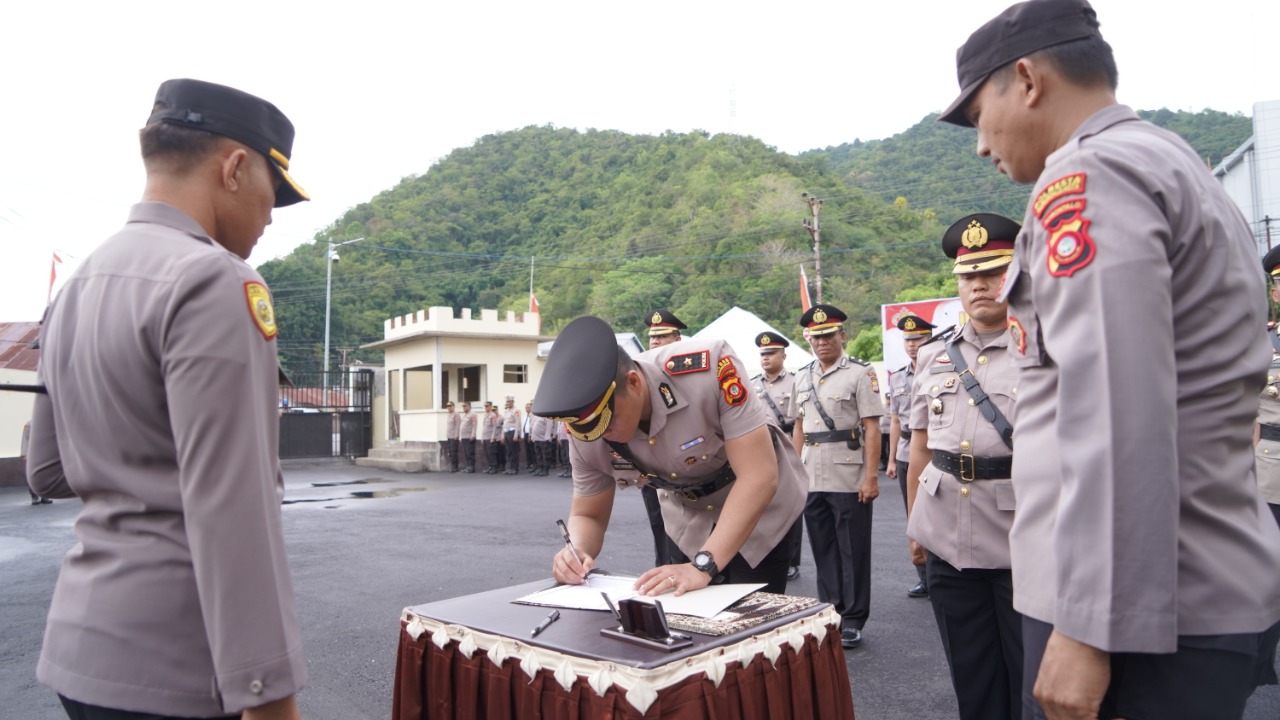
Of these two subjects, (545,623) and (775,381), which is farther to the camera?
(775,381)

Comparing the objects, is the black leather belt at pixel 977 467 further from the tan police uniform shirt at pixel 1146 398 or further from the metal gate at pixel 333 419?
the metal gate at pixel 333 419

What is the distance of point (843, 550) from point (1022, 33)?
442 centimetres

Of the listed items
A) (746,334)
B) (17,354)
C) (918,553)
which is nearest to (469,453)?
(746,334)

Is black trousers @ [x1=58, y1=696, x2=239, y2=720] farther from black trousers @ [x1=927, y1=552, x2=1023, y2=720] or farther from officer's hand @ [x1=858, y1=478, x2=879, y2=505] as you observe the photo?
officer's hand @ [x1=858, y1=478, x2=879, y2=505]

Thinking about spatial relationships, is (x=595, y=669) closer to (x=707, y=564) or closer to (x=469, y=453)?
(x=707, y=564)

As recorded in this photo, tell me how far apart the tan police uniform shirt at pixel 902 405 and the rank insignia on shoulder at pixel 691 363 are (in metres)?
4.83

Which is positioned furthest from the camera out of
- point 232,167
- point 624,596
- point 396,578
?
point 396,578

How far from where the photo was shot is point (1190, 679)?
129 cm

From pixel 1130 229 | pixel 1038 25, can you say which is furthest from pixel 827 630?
pixel 1038 25

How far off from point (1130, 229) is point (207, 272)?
1.50m

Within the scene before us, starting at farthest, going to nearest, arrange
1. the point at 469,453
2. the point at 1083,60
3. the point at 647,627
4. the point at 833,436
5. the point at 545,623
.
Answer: the point at 469,453 < the point at 833,436 < the point at 545,623 < the point at 647,627 < the point at 1083,60

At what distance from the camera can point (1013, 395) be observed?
2.94 metres

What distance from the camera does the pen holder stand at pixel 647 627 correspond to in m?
1.96

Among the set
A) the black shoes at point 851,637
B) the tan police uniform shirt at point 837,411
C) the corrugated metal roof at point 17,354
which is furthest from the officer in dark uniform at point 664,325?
the corrugated metal roof at point 17,354
